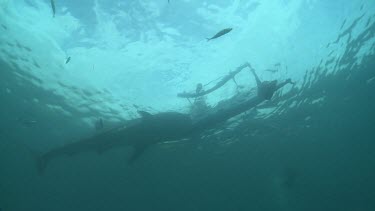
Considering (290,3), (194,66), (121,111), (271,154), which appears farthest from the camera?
(271,154)

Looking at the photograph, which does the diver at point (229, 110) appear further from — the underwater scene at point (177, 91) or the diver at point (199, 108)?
the diver at point (199, 108)

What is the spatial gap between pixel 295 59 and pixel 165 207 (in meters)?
32.1

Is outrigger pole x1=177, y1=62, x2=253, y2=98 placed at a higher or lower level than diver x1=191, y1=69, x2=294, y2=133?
higher

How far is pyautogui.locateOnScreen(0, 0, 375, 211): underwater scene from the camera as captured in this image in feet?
42.8

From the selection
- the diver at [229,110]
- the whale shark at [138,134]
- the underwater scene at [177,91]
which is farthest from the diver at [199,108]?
the whale shark at [138,134]

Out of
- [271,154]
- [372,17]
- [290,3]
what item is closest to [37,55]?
[290,3]

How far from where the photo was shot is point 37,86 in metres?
18.6

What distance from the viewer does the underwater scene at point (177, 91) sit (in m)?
13.1

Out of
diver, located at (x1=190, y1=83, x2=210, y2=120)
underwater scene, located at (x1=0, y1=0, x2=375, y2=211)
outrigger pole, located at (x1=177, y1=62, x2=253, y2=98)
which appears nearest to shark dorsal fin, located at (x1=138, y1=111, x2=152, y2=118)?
underwater scene, located at (x1=0, y1=0, x2=375, y2=211)

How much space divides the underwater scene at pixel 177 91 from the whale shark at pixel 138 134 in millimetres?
84

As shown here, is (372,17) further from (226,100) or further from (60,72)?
(60,72)

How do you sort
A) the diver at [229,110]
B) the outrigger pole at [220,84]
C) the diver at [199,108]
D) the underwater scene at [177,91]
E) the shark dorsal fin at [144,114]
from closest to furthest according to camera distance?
the underwater scene at [177,91] → the diver at [229,110] → the outrigger pole at [220,84] → the shark dorsal fin at [144,114] → the diver at [199,108]

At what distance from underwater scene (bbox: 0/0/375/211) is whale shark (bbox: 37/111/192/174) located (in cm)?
8

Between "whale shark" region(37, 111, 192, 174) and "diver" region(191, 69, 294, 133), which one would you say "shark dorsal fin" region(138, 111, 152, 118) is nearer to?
"whale shark" region(37, 111, 192, 174)
